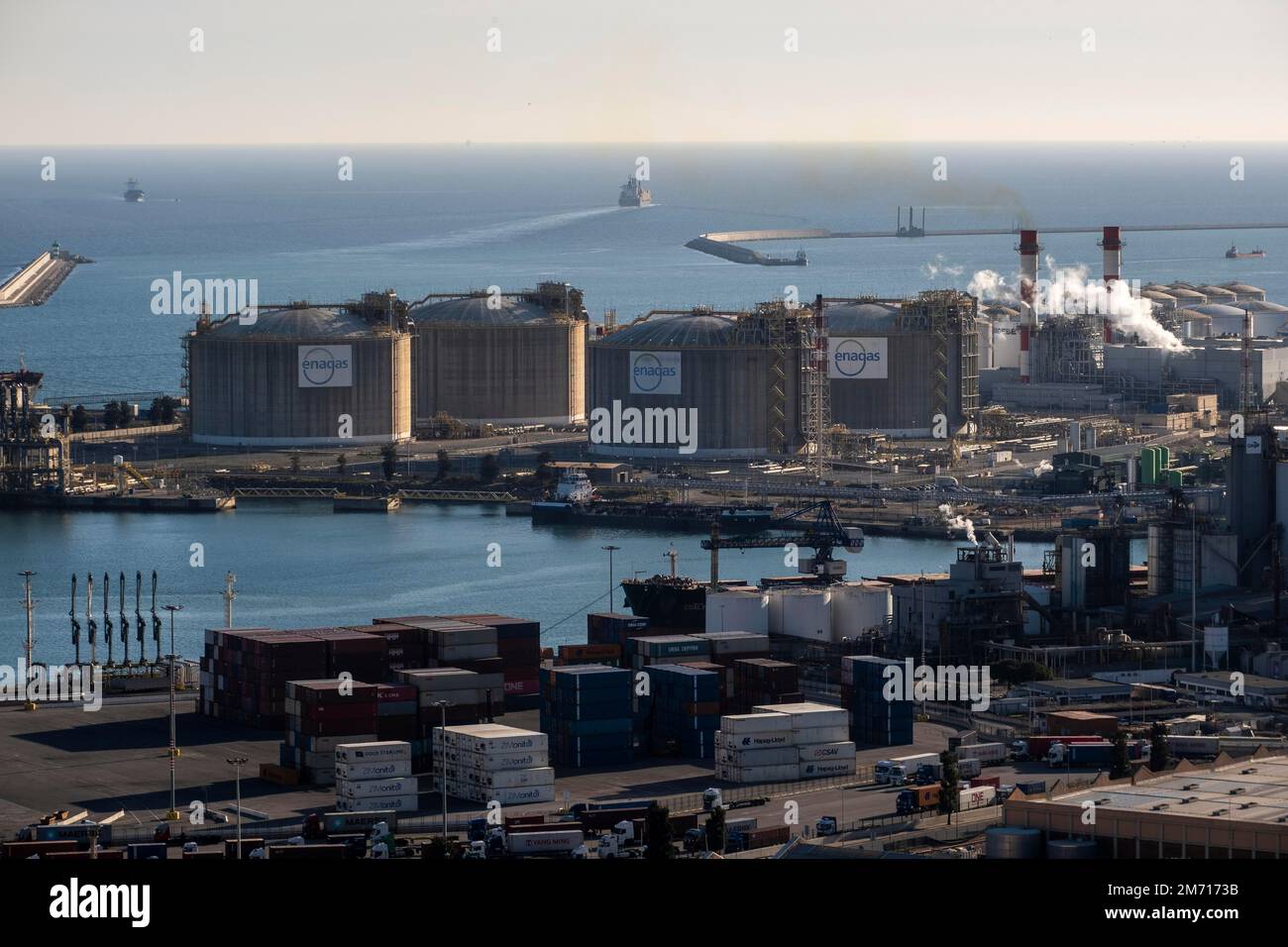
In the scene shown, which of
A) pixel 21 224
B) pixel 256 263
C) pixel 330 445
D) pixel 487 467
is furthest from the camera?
pixel 21 224

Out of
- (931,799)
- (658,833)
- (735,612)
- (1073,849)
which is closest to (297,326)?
(735,612)

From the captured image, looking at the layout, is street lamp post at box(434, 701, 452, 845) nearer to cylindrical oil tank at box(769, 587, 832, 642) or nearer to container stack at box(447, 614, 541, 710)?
container stack at box(447, 614, 541, 710)

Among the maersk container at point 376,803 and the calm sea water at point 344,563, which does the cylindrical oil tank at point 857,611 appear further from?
the maersk container at point 376,803
